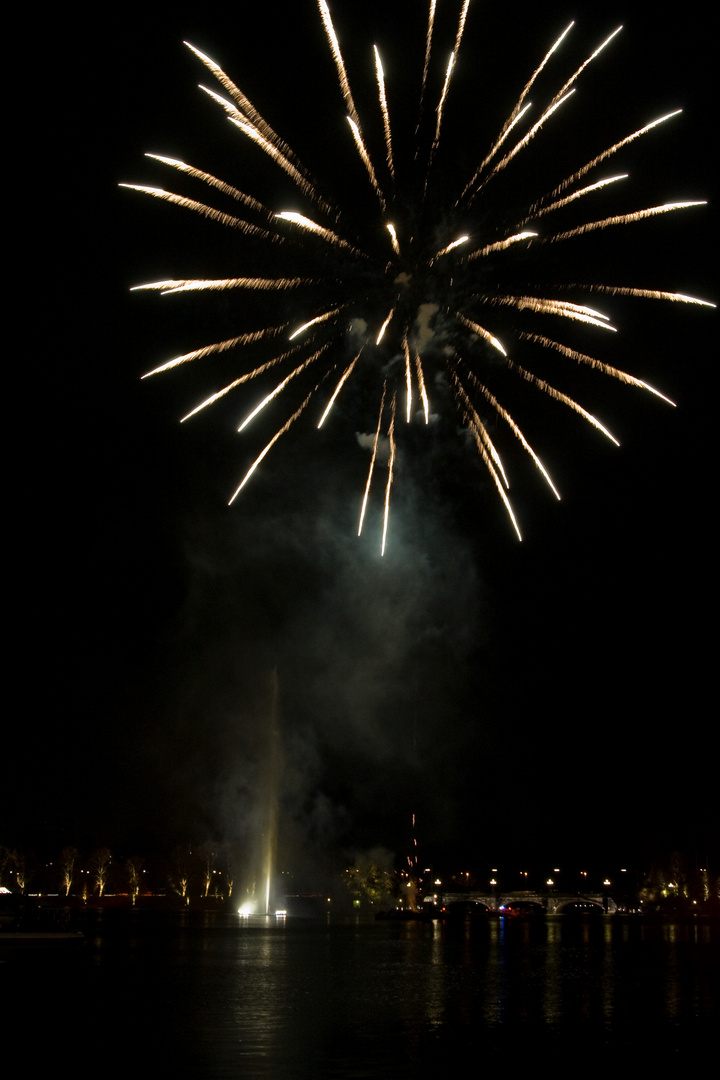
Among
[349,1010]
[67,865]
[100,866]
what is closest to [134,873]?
[100,866]

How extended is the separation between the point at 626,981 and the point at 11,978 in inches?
686

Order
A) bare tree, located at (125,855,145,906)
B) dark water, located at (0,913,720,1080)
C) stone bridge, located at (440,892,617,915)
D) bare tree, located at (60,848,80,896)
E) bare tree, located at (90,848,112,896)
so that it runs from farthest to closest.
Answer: stone bridge, located at (440,892,617,915) → bare tree, located at (125,855,145,906) → bare tree, located at (90,848,112,896) → bare tree, located at (60,848,80,896) → dark water, located at (0,913,720,1080)

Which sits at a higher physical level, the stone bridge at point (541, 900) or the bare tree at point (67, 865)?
the bare tree at point (67, 865)

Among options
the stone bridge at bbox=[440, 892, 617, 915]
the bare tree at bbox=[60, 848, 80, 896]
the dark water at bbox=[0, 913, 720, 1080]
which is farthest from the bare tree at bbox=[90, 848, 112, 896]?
the dark water at bbox=[0, 913, 720, 1080]

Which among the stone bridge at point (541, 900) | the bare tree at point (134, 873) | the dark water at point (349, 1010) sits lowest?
the stone bridge at point (541, 900)

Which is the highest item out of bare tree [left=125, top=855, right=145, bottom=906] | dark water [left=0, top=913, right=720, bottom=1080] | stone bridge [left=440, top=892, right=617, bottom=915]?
dark water [left=0, top=913, right=720, bottom=1080]

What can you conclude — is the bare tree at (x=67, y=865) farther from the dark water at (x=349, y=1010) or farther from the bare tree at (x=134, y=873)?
the dark water at (x=349, y=1010)

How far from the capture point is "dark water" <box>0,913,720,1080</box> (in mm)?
16125

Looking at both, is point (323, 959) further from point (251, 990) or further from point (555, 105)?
point (555, 105)

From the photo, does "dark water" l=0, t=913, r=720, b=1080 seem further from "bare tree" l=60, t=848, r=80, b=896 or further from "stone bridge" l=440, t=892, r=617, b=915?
"stone bridge" l=440, t=892, r=617, b=915

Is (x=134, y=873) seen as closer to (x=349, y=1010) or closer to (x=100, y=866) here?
(x=100, y=866)

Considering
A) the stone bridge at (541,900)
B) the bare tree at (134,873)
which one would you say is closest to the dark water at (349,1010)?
the bare tree at (134,873)

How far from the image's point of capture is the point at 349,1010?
22.6 metres

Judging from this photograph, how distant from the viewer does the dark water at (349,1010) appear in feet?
52.9
